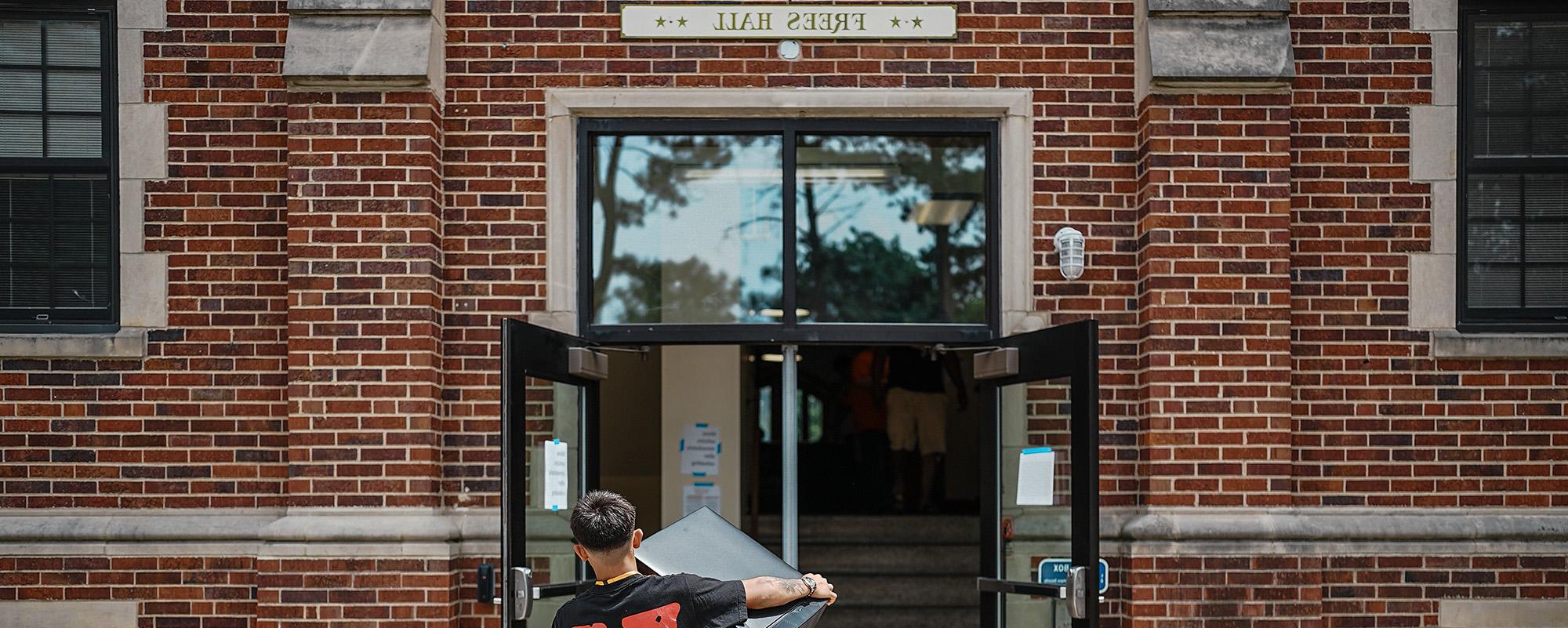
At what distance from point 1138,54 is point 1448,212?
5.41 feet

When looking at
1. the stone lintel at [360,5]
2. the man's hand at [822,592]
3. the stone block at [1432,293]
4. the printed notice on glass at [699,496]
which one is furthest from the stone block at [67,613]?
the stone block at [1432,293]

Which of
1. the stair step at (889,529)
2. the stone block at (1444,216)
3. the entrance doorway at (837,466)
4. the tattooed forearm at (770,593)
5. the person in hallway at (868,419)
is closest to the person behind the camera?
the tattooed forearm at (770,593)

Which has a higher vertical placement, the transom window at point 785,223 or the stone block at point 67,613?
the transom window at point 785,223

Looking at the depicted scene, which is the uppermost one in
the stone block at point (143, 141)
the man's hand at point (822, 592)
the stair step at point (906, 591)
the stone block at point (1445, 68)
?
the stone block at point (1445, 68)

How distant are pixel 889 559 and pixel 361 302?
5872 mm

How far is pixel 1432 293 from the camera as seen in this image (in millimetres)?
6625

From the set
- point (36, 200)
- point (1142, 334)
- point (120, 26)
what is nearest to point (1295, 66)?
point (1142, 334)

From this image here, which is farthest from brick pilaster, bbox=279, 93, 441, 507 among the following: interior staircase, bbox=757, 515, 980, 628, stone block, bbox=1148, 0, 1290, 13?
interior staircase, bbox=757, 515, 980, 628

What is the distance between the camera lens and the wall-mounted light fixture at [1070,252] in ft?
21.4

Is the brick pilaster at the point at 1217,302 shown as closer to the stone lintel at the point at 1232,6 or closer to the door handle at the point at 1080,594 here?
the stone lintel at the point at 1232,6

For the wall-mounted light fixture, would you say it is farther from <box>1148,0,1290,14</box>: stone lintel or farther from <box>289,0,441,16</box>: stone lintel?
<box>289,0,441,16</box>: stone lintel

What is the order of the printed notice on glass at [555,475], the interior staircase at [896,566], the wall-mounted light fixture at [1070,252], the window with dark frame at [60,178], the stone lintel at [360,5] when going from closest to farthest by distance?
the printed notice on glass at [555,475], the stone lintel at [360,5], the wall-mounted light fixture at [1070,252], the window with dark frame at [60,178], the interior staircase at [896,566]

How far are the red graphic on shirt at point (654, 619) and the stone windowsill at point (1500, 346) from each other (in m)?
4.42

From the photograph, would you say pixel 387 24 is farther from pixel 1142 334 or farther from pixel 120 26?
pixel 1142 334
